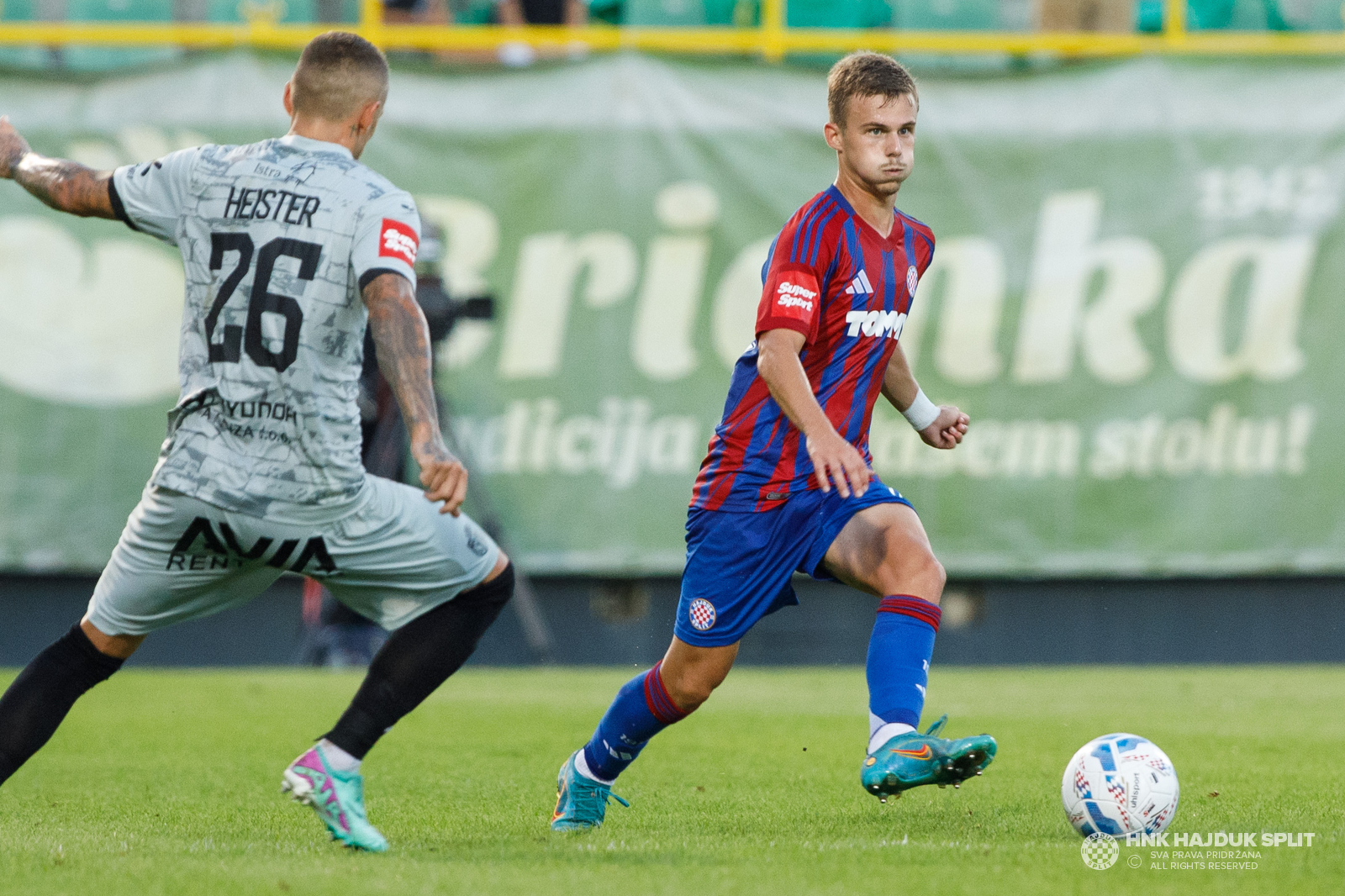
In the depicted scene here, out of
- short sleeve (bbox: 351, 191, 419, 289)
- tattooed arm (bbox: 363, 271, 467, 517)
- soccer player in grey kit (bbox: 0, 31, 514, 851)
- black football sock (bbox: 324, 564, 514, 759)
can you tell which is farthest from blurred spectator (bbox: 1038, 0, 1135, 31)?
tattooed arm (bbox: 363, 271, 467, 517)

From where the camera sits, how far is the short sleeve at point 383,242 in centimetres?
401

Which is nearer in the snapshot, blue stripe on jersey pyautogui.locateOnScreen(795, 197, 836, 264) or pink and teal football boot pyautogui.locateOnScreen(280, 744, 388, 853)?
pink and teal football boot pyautogui.locateOnScreen(280, 744, 388, 853)

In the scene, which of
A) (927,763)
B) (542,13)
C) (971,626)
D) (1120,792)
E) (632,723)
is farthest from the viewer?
(542,13)

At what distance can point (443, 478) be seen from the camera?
12.6 feet

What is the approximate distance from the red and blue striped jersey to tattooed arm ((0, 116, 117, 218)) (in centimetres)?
169

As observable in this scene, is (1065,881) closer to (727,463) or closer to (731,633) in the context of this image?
(731,633)

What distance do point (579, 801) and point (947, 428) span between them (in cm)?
152

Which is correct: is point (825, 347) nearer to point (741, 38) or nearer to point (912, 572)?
point (912, 572)

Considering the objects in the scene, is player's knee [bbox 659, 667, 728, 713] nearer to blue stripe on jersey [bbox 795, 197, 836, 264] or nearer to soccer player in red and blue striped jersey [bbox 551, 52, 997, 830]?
soccer player in red and blue striped jersey [bbox 551, 52, 997, 830]

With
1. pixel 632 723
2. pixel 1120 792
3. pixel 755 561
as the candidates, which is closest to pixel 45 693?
pixel 632 723

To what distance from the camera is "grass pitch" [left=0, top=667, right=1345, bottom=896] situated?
12.4ft

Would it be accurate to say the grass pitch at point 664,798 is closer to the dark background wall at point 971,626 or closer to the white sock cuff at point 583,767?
the white sock cuff at point 583,767

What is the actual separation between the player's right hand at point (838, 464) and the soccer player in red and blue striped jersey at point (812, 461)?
0.05m

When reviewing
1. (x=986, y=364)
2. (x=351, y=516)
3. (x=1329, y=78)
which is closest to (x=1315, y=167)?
(x=1329, y=78)
